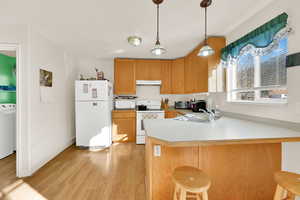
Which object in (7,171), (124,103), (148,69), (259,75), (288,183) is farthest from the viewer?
(148,69)

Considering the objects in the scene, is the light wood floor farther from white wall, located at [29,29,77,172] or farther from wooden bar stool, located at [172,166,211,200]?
wooden bar stool, located at [172,166,211,200]

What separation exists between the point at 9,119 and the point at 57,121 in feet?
3.23

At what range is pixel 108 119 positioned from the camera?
3.10 meters

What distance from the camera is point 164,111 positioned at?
11.2 feet

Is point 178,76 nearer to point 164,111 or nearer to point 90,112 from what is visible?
point 164,111

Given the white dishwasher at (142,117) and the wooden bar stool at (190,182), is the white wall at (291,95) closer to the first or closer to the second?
the wooden bar stool at (190,182)

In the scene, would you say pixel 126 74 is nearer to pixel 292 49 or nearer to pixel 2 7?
pixel 2 7

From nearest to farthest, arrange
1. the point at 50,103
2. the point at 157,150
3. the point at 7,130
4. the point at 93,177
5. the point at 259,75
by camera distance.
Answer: the point at 157,150, the point at 259,75, the point at 93,177, the point at 50,103, the point at 7,130

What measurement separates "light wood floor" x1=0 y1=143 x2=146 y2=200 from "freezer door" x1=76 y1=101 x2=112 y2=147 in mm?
277

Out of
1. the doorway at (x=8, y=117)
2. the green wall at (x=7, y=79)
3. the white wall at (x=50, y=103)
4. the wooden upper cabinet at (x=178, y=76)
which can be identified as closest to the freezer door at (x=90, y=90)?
the white wall at (x=50, y=103)

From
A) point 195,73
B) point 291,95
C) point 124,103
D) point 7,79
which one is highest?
point 195,73

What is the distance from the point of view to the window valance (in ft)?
4.51

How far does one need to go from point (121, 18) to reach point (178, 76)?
7.20 ft

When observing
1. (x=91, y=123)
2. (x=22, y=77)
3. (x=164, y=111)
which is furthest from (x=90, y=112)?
(x=164, y=111)
